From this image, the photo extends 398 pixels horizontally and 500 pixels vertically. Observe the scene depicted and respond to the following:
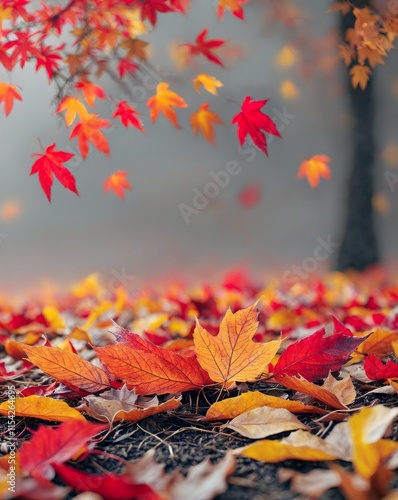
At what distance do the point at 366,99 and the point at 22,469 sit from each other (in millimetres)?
3833

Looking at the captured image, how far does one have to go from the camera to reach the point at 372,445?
21.5 inches

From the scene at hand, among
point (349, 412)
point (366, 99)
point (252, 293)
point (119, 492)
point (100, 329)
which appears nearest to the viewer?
point (119, 492)

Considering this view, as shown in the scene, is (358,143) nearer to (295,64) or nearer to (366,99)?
(366,99)

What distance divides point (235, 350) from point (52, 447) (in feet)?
0.97

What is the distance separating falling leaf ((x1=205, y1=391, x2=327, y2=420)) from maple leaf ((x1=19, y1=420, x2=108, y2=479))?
0.22m

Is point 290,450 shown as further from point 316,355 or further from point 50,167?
point 50,167

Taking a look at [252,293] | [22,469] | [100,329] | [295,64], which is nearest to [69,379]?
[22,469]

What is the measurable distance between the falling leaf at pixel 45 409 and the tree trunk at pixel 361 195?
363 centimetres

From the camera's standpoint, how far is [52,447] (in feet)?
1.91

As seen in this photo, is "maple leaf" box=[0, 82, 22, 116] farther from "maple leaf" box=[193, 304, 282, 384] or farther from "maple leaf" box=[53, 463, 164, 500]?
"maple leaf" box=[53, 463, 164, 500]

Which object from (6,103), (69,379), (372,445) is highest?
(6,103)

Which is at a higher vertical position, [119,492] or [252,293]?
[119,492]

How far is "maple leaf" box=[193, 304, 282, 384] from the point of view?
762 mm

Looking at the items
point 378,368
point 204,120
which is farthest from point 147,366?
point 204,120
